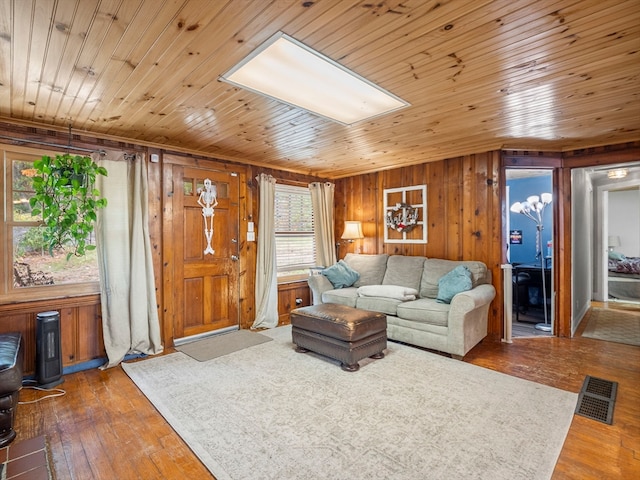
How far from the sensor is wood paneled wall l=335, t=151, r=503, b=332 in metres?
4.05

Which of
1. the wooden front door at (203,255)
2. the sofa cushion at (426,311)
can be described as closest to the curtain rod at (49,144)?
the wooden front door at (203,255)

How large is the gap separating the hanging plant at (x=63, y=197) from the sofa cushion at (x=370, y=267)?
335cm

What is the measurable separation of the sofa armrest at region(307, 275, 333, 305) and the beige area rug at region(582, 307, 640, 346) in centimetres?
337

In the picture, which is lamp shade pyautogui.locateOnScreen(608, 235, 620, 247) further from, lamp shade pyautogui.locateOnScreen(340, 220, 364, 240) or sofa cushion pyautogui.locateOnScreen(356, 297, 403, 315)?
sofa cushion pyautogui.locateOnScreen(356, 297, 403, 315)

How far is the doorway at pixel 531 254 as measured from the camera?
4559 millimetres

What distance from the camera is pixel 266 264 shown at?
4.71 meters

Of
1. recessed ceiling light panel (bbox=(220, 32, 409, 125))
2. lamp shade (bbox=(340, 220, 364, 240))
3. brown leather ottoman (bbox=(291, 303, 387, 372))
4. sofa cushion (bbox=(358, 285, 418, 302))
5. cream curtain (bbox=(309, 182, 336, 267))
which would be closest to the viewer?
recessed ceiling light panel (bbox=(220, 32, 409, 125))

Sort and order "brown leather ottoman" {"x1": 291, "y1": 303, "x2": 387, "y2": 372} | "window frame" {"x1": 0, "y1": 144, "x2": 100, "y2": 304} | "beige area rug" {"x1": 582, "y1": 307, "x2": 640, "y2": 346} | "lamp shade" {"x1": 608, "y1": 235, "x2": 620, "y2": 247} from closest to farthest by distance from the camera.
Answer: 1. "window frame" {"x1": 0, "y1": 144, "x2": 100, "y2": 304}
2. "brown leather ottoman" {"x1": 291, "y1": 303, "x2": 387, "y2": 372}
3. "beige area rug" {"x1": 582, "y1": 307, "x2": 640, "y2": 346}
4. "lamp shade" {"x1": 608, "y1": 235, "x2": 620, "y2": 247}

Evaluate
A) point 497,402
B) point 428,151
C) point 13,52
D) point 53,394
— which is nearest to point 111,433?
point 53,394

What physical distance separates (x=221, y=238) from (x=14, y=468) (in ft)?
9.45

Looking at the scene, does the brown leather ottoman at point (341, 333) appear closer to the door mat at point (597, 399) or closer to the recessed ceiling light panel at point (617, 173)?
the door mat at point (597, 399)

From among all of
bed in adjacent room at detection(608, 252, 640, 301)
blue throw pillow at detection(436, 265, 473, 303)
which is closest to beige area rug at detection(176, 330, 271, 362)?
blue throw pillow at detection(436, 265, 473, 303)

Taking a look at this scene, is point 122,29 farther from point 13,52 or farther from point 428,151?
point 428,151

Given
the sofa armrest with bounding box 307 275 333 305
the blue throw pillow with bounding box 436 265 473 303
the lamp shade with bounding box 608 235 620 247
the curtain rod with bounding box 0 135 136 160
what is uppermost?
the curtain rod with bounding box 0 135 136 160
